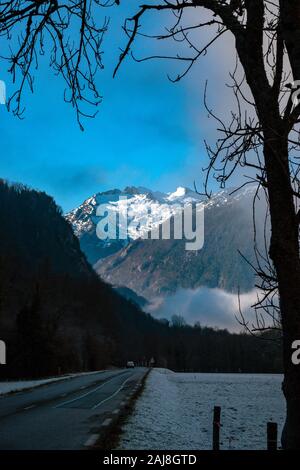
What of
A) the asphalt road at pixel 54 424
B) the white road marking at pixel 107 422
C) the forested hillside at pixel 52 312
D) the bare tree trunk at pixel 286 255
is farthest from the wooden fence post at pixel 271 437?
the white road marking at pixel 107 422

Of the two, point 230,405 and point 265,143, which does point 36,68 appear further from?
point 230,405

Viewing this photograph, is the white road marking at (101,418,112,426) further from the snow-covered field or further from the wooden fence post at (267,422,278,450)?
the wooden fence post at (267,422,278,450)

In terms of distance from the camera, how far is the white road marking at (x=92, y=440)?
9.95m

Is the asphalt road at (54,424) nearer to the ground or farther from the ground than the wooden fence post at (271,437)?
nearer to the ground

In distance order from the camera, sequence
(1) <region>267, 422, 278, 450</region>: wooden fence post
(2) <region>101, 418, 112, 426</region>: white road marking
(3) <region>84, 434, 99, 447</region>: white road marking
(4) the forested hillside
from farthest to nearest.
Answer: (4) the forested hillside, (2) <region>101, 418, 112, 426</region>: white road marking, (3) <region>84, 434, 99, 447</region>: white road marking, (1) <region>267, 422, 278, 450</region>: wooden fence post

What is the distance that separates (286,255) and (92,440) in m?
7.84

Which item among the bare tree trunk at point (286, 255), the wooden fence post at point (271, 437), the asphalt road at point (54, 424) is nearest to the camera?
the bare tree trunk at point (286, 255)

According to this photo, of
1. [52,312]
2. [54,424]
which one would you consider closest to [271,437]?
[54,424]

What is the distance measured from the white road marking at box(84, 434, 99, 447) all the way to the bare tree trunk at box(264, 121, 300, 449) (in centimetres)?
684

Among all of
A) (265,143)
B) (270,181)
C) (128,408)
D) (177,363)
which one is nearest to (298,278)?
(270,181)

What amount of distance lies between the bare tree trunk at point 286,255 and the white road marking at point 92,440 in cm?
684

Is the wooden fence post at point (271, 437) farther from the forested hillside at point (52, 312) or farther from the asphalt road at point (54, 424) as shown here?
the asphalt road at point (54, 424)

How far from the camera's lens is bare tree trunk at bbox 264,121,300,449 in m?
3.75

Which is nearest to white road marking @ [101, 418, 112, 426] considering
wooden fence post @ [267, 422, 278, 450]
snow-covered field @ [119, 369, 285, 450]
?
snow-covered field @ [119, 369, 285, 450]
